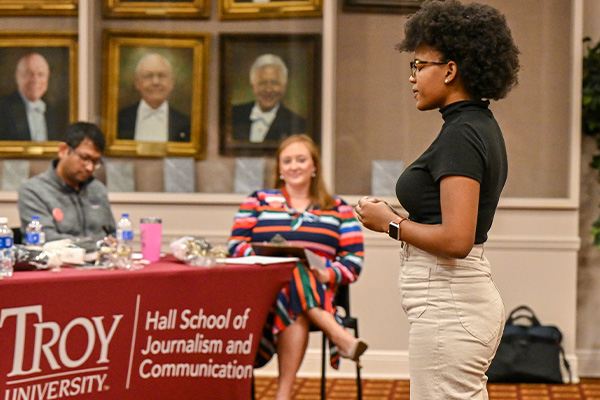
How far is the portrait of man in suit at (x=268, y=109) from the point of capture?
4.94 meters

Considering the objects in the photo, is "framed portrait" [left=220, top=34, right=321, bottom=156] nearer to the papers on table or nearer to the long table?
the papers on table

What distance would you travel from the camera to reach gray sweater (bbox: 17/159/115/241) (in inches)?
144

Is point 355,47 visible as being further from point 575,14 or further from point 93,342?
point 93,342

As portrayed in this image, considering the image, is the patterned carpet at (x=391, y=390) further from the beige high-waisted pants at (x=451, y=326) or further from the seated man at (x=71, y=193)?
the beige high-waisted pants at (x=451, y=326)

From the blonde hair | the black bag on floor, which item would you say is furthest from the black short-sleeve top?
the black bag on floor

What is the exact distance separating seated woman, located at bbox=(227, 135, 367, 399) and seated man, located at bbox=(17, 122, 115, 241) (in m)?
0.75

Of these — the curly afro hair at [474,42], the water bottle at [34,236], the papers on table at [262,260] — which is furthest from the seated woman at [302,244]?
the curly afro hair at [474,42]

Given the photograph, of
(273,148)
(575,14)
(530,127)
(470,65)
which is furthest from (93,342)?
(575,14)

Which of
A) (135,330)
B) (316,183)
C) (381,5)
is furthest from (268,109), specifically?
(135,330)

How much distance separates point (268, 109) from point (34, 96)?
1551 mm

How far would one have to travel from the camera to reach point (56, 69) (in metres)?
5.00

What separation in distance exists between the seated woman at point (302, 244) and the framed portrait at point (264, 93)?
1.01 meters

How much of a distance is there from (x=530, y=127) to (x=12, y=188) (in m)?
3.34

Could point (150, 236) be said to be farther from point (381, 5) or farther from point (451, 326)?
point (381, 5)
